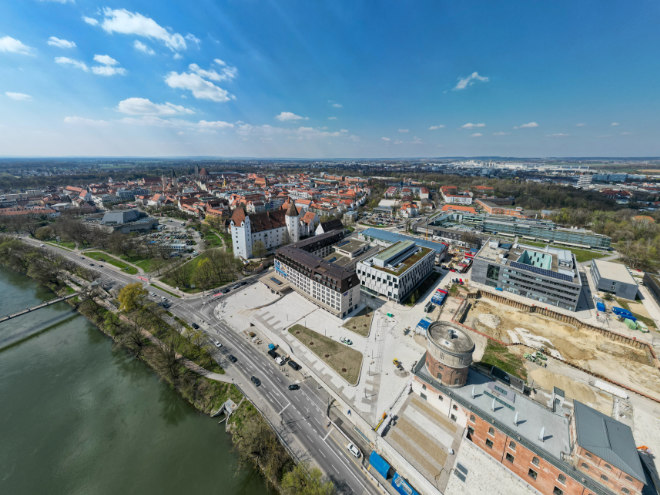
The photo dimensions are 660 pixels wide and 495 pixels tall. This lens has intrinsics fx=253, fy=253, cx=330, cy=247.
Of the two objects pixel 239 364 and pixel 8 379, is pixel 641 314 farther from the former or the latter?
pixel 8 379

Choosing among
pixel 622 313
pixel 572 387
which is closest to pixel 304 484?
pixel 572 387

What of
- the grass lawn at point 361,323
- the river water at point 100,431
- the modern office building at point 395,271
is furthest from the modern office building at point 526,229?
the river water at point 100,431

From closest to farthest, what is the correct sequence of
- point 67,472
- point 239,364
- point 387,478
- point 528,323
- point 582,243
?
point 387,478 < point 67,472 < point 239,364 < point 528,323 < point 582,243

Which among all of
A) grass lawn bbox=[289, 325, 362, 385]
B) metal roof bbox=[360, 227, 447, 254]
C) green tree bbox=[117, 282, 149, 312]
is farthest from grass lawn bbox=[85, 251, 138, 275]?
metal roof bbox=[360, 227, 447, 254]

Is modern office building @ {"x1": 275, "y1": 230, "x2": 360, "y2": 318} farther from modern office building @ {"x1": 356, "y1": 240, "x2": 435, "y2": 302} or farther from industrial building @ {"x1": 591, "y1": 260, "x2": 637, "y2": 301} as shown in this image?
industrial building @ {"x1": 591, "y1": 260, "x2": 637, "y2": 301}

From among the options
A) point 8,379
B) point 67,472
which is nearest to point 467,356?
point 67,472

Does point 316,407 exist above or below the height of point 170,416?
above

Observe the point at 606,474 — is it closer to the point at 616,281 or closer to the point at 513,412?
the point at 513,412

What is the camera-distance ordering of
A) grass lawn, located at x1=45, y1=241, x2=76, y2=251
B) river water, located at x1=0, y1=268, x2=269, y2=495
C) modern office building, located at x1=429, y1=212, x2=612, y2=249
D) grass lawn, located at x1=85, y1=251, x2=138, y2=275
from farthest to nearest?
modern office building, located at x1=429, y1=212, x2=612, y2=249 < grass lawn, located at x1=45, y1=241, x2=76, y2=251 < grass lawn, located at x1=85, y1=251, x2=138, y2=275 < river water, located at x1=0, y1=268, x2=269, y2=495
